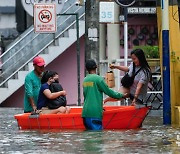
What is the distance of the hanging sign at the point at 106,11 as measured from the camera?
22.2 meters

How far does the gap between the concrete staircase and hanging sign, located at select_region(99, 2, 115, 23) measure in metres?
7.16

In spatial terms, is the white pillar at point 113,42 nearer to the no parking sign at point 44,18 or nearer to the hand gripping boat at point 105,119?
the no parking sign at point 44,18

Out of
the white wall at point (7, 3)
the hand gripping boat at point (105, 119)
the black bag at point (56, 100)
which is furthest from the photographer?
the white wall at point (7, 3)

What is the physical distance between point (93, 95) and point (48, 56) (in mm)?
13453

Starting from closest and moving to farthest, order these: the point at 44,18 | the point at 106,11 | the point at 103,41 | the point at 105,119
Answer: the point at 105,119, the point at 106,11, the point at 44,18, the point at 103,41

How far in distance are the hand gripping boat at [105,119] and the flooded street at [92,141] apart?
251 mm

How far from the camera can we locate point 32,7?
26766 mm

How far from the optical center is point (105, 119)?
55.6ft

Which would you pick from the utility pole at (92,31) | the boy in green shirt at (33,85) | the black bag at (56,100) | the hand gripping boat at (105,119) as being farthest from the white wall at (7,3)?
the hand gripping boat at (105,119)

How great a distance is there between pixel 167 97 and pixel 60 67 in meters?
12.9

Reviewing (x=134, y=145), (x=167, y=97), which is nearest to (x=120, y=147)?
(x=134, y=145)

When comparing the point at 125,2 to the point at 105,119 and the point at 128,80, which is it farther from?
the point at 105,119

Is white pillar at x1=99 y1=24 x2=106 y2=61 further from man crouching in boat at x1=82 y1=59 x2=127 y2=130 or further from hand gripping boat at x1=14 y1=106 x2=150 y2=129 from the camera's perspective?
man crouching in boat at x1=82 y1=59 x2=127 y2=130

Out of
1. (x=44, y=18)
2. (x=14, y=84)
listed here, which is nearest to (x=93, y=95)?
(x=44, y=18)
